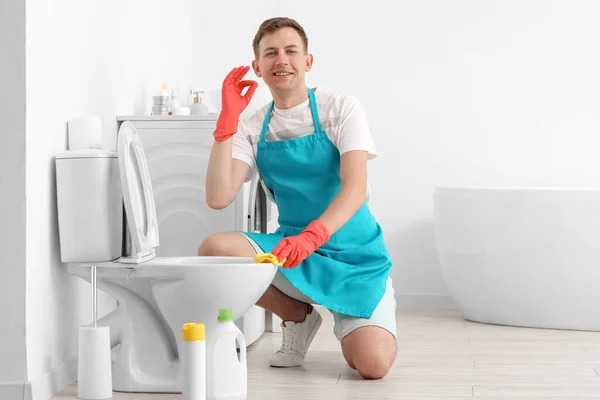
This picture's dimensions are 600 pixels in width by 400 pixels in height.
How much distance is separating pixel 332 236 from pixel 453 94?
5.79ft

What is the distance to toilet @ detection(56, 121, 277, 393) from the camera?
2355mm

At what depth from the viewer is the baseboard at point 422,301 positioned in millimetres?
4289

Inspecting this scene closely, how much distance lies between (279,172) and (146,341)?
0.65 m

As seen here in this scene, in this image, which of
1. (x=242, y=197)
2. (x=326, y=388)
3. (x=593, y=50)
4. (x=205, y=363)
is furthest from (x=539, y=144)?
(x=205, y=363)

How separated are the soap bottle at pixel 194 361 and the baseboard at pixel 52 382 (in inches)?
17.7

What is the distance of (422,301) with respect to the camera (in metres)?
4.30

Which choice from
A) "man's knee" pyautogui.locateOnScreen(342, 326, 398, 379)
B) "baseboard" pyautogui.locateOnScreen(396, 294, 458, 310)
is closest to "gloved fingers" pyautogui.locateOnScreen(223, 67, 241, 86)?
"man's knee" pyautogui.locateOnScreen(342, 326, 398, 379)

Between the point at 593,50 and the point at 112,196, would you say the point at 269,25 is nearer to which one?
the point at 112,196

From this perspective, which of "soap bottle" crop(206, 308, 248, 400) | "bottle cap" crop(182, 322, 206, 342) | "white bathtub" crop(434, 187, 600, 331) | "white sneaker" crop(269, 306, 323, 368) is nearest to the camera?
"bottle cap" crop(182, 322, 206, 342)

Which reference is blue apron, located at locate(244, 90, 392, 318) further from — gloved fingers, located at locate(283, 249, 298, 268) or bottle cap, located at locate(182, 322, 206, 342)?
bottle cap, located at locate(182, 322, 206, 342)

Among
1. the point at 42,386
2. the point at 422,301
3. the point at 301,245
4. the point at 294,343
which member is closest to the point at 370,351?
the point at 294,343
